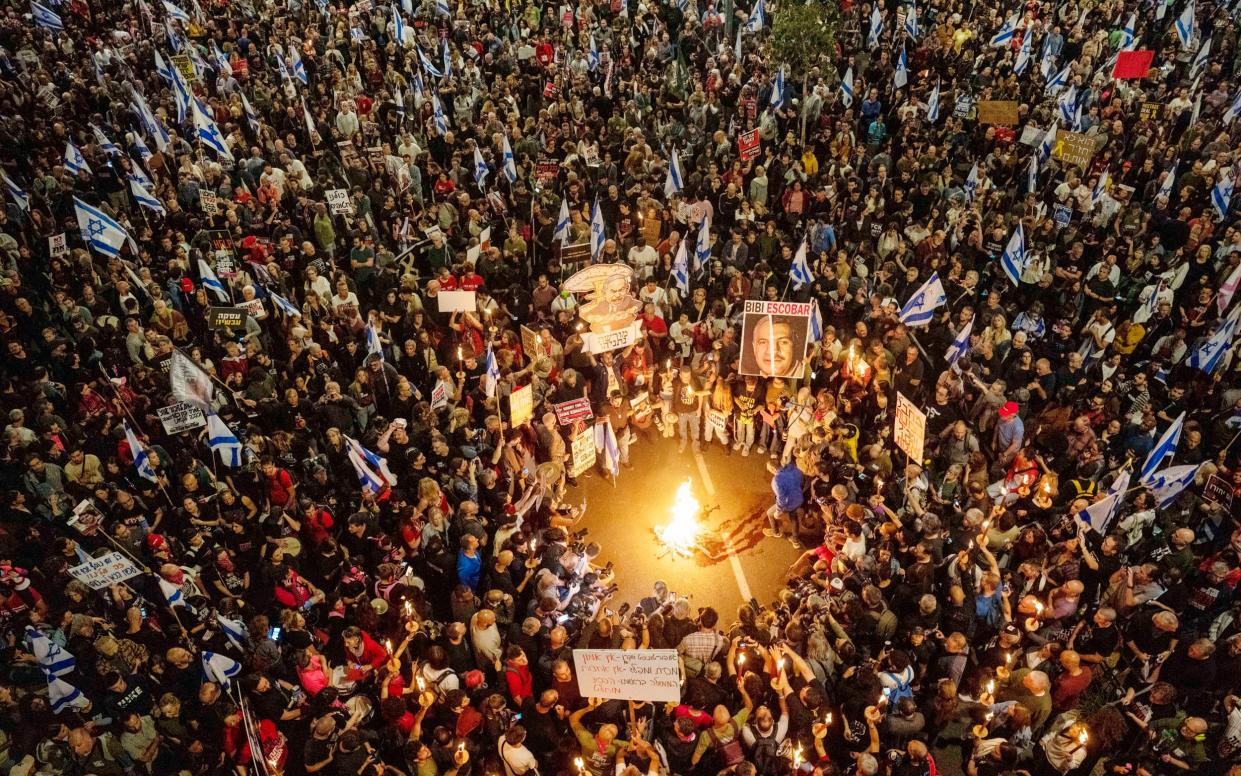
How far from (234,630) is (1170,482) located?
1073 centimetres

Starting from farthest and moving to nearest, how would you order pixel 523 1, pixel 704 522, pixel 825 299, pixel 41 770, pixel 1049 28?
pixel 523 1, pixel 1049 28, pixel 825 299, pixel 704 522, pixel 41 770

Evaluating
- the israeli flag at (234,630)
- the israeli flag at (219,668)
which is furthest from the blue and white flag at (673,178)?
the israeli flag at (219,668)

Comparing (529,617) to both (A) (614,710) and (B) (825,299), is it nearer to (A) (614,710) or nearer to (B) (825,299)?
(A) (614,710)

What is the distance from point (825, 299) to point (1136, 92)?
11.0 metres

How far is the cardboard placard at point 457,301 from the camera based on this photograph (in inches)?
498

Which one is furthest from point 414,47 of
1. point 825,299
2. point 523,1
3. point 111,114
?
point 825,299

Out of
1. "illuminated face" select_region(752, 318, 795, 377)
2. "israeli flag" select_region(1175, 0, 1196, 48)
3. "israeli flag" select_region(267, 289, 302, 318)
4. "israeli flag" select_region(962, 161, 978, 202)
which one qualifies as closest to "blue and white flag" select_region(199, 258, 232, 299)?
"israeli flag" select_region(267, 289, 302, 318)

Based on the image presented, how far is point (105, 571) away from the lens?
28.1 ft

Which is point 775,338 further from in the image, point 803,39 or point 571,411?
point 803,39

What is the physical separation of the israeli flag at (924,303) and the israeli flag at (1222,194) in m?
6.62

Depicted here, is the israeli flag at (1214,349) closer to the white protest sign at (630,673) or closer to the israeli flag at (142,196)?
the white protest sign at (630,673)

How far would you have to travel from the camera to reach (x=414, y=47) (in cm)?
2186

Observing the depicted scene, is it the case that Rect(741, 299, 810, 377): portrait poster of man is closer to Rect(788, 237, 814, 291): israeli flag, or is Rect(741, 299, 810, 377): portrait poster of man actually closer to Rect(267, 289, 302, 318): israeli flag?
Rect(788, 237, 814, 291): israeli flag

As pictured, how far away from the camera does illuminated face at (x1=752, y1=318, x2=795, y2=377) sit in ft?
37.5
